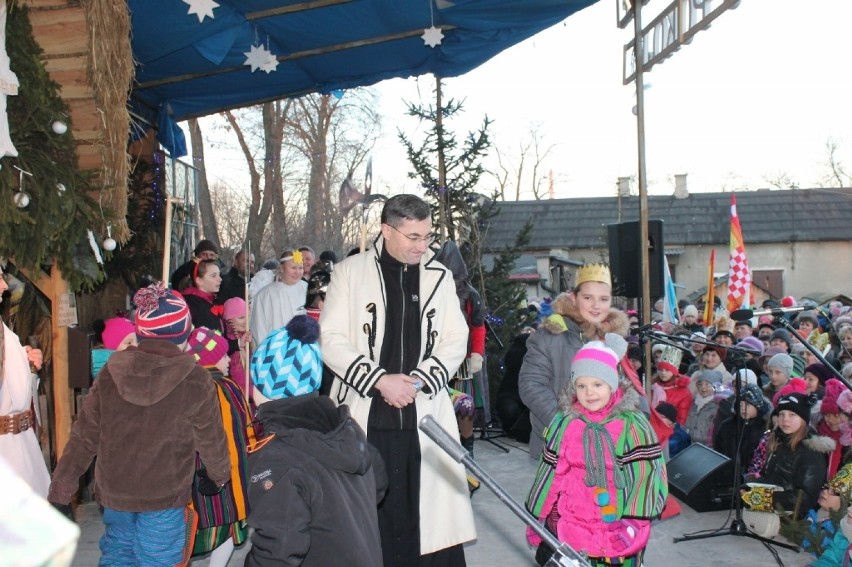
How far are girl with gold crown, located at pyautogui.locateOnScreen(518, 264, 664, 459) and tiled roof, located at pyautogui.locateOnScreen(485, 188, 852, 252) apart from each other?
3177 cm

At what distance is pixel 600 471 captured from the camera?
364 centimetres

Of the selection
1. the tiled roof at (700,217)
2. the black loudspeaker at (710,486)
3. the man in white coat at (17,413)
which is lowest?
the black loudspeaker at (710,486)

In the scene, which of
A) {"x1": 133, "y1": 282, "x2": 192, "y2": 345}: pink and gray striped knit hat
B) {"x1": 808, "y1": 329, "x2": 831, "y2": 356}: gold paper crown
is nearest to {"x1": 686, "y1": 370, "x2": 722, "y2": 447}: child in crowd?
{"x1": 808, "y1": 329, "x2": 831, "y2": 356}: gold paper crown

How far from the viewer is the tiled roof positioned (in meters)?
37.3

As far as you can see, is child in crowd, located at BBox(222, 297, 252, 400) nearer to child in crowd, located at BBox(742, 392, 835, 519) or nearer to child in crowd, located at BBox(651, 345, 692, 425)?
child in crowd, located at BBox(742, 392, 835, 519)

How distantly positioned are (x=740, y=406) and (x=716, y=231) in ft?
106

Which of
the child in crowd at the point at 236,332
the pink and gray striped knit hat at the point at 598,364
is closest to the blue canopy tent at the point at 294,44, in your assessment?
the child in crowd at the point at 236,332

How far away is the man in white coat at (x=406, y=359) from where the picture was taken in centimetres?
400

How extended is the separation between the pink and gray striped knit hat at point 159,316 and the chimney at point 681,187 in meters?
→ 38.4

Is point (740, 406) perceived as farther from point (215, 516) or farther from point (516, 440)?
point (215, 516)

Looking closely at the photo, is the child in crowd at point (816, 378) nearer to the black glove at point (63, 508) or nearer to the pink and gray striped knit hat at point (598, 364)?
the pink and gray striped knit hat at point (598, 364)

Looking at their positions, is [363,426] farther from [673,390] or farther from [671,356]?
[671,356]

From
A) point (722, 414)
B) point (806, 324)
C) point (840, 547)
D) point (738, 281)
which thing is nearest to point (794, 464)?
point (840, 547)

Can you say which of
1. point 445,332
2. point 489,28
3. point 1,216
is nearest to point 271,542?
point 445,332
